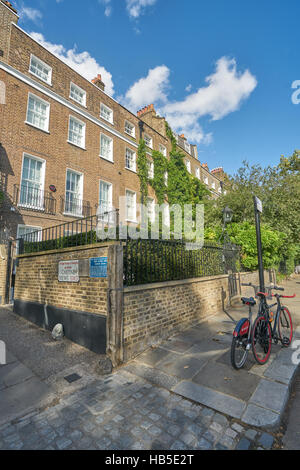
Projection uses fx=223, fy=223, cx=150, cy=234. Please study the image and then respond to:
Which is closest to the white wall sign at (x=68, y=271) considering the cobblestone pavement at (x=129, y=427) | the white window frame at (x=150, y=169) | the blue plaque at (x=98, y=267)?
the blue plaque at (x=98, y=267)

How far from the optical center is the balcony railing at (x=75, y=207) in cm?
1274

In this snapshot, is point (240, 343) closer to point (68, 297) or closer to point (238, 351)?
point (238, 351)

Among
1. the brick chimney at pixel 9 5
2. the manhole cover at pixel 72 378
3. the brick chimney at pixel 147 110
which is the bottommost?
the manhole cover at pixel 72 378

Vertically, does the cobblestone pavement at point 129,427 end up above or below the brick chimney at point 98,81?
below

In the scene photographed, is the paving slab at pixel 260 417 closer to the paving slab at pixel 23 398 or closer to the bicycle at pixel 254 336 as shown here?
the bicycle at pixel 254 336

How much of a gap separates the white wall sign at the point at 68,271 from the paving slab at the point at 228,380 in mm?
3229

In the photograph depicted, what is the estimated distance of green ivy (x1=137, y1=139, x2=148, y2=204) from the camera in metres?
18.1

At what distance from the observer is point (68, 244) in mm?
5949

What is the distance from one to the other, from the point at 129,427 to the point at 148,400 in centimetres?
55

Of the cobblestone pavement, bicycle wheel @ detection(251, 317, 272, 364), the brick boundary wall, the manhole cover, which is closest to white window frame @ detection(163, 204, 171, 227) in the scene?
the brick boundary wall

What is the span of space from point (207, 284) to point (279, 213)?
10.6 meters

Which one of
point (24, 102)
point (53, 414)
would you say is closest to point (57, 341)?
point (53, 414)

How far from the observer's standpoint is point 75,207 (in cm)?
1335
